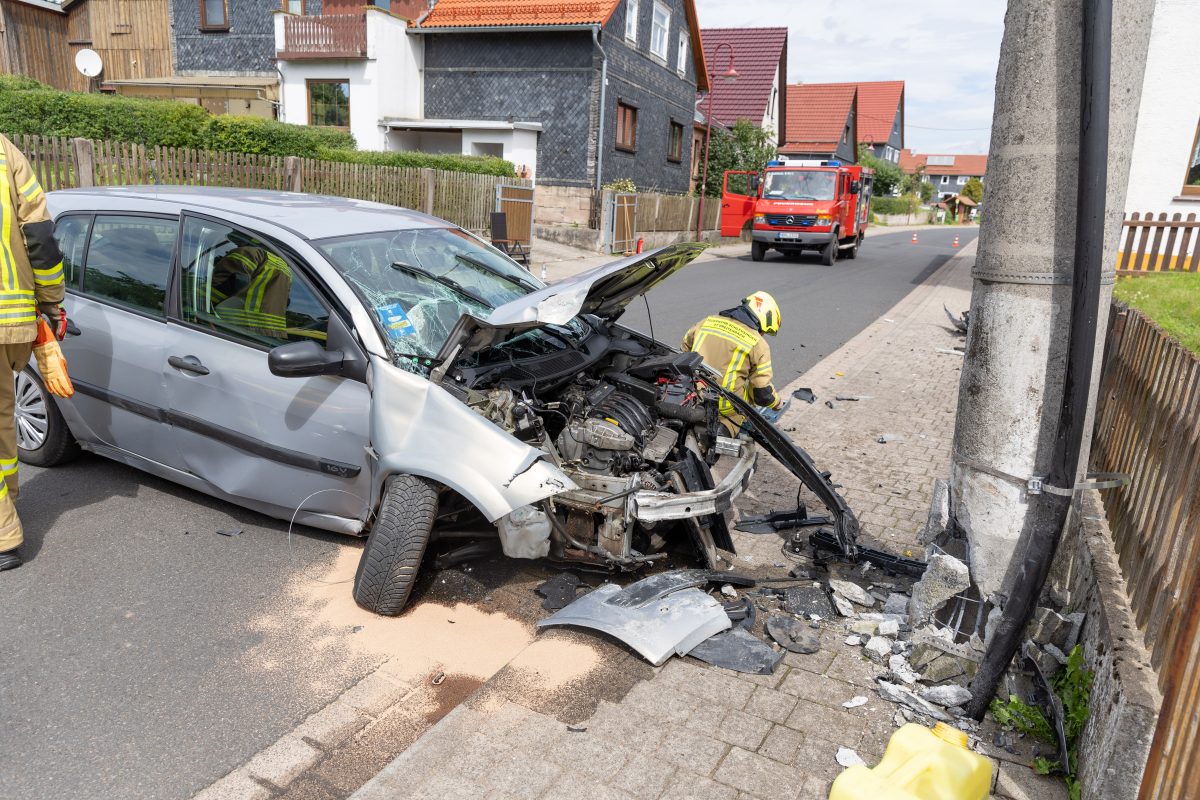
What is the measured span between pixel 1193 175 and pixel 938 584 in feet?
48.5

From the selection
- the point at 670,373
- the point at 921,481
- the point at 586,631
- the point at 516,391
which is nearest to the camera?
the point at 586,631

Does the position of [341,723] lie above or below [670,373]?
below

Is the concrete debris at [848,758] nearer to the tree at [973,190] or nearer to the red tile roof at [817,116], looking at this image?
the red tile roof at [817,116]

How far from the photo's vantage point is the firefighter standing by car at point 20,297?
3.73 meters

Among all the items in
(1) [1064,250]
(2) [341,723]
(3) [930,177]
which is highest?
(3) [930,177]

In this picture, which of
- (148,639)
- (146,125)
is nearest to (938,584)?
(148,639)

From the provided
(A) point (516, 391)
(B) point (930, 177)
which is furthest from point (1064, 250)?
(B) point (930, 177)

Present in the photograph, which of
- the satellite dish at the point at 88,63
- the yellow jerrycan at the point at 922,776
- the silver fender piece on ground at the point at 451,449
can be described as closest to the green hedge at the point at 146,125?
the satellite dish at the point at 88,63

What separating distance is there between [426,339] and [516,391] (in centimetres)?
54

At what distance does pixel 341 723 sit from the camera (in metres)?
2.95

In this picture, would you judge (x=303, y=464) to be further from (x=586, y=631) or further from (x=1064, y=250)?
(x=1064, y=250)

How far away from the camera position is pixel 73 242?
4.65 meters

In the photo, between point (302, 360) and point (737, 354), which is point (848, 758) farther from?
point (737, 354)

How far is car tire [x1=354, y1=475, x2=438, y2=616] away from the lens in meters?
3.48
